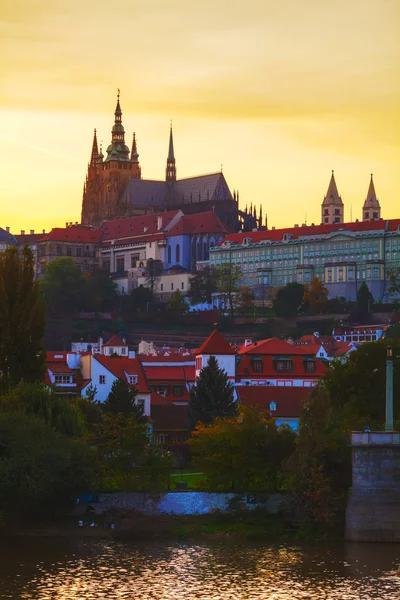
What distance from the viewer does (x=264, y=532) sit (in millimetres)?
70812

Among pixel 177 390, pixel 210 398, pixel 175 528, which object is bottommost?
pixel 175 528

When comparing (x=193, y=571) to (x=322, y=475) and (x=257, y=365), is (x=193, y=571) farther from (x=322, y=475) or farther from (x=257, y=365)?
(x=257, y=365)

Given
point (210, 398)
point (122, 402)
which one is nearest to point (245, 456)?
point (122, 402)

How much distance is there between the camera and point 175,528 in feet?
235

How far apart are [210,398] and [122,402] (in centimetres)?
767

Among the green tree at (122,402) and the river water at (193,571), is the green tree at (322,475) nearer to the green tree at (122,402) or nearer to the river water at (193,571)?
the river water at (193,571)

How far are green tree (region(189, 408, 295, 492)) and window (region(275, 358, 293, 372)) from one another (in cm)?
4388

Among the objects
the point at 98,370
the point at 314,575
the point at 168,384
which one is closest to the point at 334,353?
the point at 168,384

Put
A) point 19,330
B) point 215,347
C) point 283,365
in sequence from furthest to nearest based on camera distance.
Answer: point 283,365 < point 215,347 < point 19,330

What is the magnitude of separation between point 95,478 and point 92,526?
2392 millimetres

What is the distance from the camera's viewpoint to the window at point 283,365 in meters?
122

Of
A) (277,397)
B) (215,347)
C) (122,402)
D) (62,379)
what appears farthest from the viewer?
(215,347)

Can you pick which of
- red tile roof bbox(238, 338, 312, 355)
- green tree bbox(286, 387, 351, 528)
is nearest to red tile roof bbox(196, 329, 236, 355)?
red tile roof bbox(238, 338, 312, 355)

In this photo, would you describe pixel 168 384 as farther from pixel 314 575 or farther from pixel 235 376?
pixel 314 575
